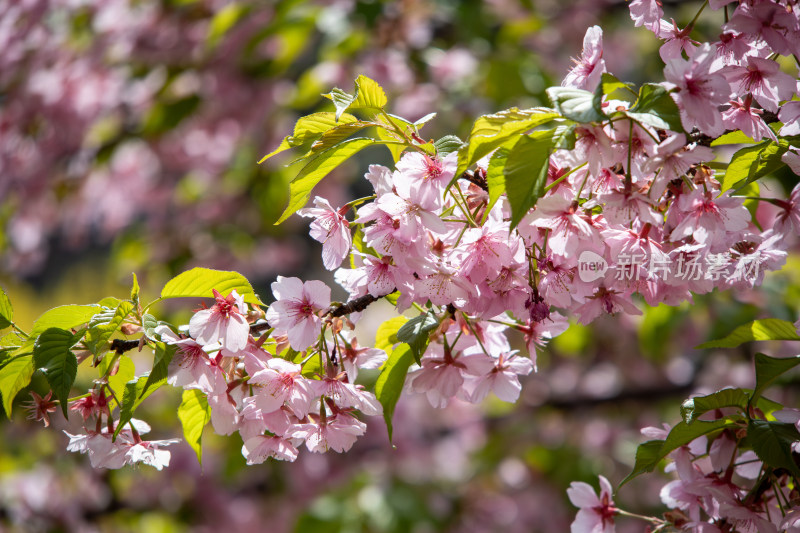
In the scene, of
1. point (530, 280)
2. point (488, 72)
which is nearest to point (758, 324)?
point (530, 280)

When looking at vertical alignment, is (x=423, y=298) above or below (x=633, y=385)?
above

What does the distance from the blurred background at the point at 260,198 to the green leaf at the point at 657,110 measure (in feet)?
4.97

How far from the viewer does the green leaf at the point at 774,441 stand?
2.18 ft

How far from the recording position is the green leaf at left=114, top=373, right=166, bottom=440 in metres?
0.70

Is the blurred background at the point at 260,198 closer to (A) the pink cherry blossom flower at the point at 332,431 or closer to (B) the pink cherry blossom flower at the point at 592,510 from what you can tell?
(B) the pink cherry blossom flower at the point at 592,510

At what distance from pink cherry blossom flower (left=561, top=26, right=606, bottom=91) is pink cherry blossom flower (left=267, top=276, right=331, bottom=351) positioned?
34 centimetres

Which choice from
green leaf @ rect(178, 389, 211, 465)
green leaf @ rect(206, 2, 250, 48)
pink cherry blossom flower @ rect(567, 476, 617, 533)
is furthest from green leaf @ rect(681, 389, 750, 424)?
green leaf @ rect(206, 2, 250, 48)

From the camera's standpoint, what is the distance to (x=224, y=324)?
710mm

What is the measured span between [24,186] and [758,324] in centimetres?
302

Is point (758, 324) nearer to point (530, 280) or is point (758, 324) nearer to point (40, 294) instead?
point (530, 280)

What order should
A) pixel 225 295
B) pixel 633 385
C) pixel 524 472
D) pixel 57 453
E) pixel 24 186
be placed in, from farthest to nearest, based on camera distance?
pixel 633 385 < pixel 524 472 < pixel 24 186 < pixel 57 453 < pixel 225 295

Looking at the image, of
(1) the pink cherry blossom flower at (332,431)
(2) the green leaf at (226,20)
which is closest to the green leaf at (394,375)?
(1) the pink cherry blossom flower at (332,431)

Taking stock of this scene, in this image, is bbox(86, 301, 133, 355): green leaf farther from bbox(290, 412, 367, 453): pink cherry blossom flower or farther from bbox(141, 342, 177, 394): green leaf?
bbox(290, 412, 367, 453): pink cherry blossom flower

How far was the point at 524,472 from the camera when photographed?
3.28m
